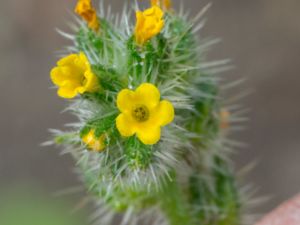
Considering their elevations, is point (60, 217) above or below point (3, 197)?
below

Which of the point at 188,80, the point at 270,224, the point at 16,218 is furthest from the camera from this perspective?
the point at 16,218

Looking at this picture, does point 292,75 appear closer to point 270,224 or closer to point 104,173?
point 270,224

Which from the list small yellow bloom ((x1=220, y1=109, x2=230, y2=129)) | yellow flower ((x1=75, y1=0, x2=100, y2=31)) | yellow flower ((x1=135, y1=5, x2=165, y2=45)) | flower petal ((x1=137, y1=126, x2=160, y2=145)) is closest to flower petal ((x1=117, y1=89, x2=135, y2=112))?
flower petal ((x1=137, y1=126, x2=160, y2=145))

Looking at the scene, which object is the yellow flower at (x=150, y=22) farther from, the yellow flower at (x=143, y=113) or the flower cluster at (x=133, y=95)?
the yellow flower at (x=143, y=113)

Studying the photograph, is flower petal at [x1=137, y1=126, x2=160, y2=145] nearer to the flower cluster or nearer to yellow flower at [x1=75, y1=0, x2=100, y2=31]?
the flower cluster

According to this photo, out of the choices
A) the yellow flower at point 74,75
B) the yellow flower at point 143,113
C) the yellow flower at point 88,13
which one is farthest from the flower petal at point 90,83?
the yellow flower at point 88,13

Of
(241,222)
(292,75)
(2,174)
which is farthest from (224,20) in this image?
(241,222)

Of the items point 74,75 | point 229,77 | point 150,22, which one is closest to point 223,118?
point 150,22
